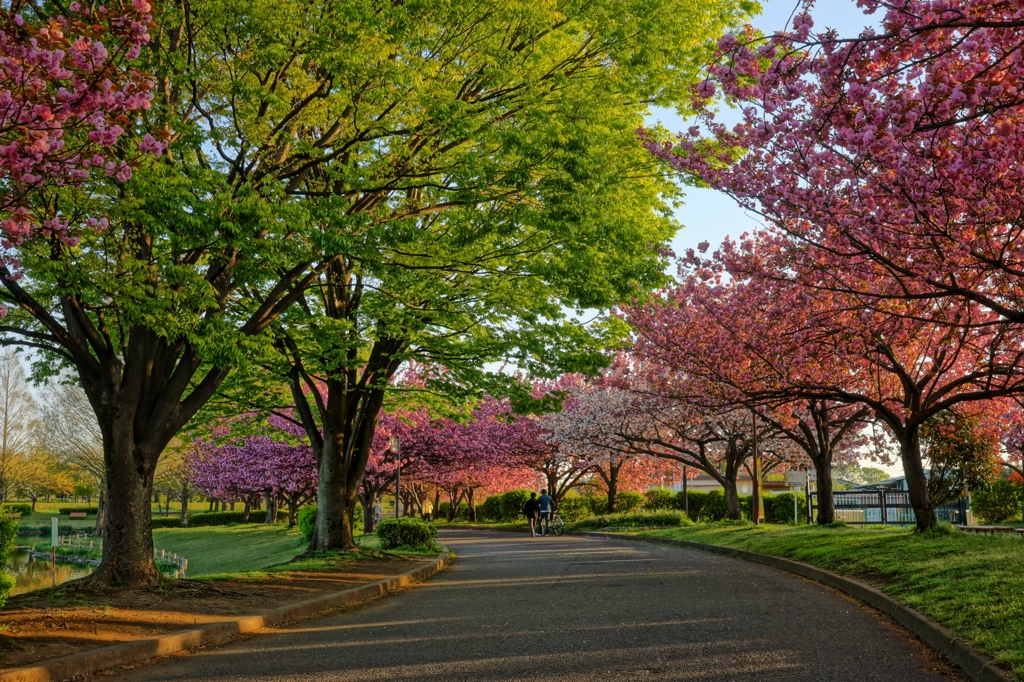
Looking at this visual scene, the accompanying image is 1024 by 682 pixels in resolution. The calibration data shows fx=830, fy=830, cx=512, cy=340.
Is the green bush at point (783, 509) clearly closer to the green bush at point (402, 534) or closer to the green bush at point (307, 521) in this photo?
the green bush at point (307, 521)

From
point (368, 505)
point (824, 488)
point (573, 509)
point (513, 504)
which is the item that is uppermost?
point (824, 488)

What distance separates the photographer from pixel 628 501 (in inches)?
1907

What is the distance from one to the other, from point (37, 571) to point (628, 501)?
3000 centimetres

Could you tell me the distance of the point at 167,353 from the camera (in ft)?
39.2

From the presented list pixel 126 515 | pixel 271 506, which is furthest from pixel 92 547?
pixel 126 515

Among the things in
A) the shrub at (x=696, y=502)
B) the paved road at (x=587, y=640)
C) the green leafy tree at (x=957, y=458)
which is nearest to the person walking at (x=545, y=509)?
the shrub at (x=696, y=502)

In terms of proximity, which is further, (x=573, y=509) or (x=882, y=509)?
(x=573, y=509)

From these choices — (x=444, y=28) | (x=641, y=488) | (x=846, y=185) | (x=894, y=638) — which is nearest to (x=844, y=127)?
(x=846, y=185)

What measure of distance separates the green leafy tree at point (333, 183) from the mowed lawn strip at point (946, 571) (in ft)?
20.5

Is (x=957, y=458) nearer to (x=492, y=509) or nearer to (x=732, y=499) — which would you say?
(x=732, y=499)

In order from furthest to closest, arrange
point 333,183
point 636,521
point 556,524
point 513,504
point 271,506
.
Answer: point 513,504 < point 271,506 < point 556,524 < point 636,521 < point 333,183

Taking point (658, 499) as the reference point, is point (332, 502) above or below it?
above

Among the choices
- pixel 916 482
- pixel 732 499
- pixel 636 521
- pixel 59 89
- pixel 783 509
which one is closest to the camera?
pixel 59 89

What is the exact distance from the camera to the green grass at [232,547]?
29.7 meters
